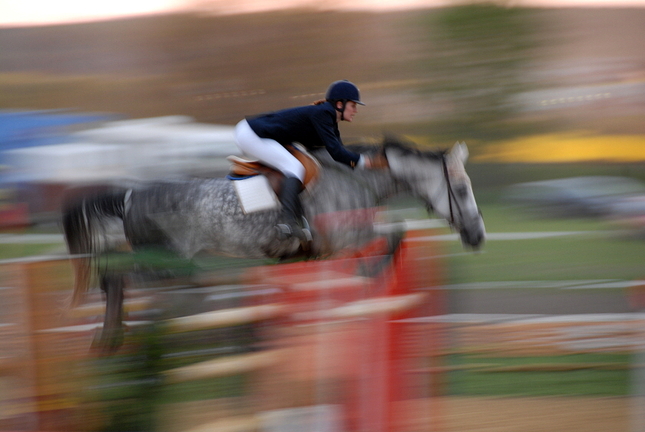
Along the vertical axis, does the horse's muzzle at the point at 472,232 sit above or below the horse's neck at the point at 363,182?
below

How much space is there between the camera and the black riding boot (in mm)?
4371

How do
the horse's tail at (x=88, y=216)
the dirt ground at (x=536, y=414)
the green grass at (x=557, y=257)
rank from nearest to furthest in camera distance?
the dirt ground at (x=536, y=414) → the horse's tail at (x=88, y=216) → the green grass at (x=557, y=257)

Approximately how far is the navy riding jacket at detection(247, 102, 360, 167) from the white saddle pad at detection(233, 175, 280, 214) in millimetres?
354

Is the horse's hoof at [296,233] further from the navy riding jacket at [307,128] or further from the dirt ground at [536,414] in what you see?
the dirt ground at [536,414]

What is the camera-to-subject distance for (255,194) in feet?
14.7

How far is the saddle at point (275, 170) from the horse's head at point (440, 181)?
0.59 meters

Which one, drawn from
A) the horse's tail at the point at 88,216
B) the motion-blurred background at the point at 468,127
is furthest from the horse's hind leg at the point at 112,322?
the horse's tail at the point at 88,216

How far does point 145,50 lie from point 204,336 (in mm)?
28702

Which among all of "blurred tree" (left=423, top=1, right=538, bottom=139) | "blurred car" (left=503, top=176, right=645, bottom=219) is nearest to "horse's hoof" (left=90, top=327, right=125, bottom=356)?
"blurred car" (left=503, top=176, right=645, bottom=219)

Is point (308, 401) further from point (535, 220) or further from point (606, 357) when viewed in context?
point (535, 220)

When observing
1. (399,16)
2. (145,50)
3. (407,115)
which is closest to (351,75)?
(399,16)

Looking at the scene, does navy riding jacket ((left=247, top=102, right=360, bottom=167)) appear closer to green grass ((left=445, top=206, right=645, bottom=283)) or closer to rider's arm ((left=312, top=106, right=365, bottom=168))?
rider's arm ((left=312, top=106, right=365, bottom=168))

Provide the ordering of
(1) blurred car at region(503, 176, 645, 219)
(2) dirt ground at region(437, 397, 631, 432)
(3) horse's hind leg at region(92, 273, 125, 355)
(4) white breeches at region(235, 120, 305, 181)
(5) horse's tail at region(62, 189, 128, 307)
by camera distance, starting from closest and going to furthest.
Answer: (3) horse's hind leg at region(92, 273, 125, 355), (2) dirt ground at region(437, 397, 631, 432), (5) horse's tail at region(62, 189, 128, 307), (4) white breeches at region(235, 120, 305, 181), (1) blurred car at region(503, 176, 645, 219)

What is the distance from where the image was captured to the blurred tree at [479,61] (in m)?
19.4
